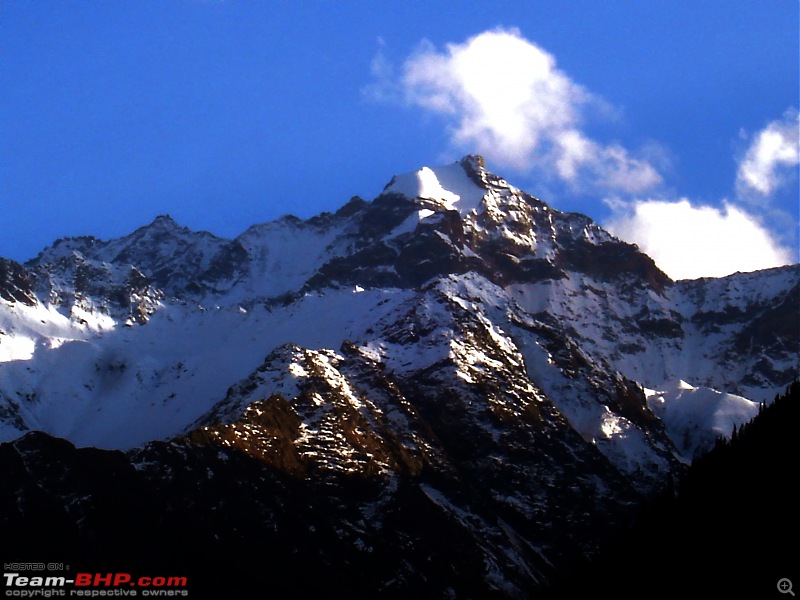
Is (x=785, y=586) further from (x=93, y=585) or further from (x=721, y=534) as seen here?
(x=93, y=585)

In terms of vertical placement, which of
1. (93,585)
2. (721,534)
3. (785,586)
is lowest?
(785,586)

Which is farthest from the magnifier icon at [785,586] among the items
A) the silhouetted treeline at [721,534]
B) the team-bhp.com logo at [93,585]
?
the team-bhp.com logo at [93,585]

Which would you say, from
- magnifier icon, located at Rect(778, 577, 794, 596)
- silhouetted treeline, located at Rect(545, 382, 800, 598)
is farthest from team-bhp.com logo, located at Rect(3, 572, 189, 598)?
magnifier icon, located at Rect(778, 577, 794, 596)

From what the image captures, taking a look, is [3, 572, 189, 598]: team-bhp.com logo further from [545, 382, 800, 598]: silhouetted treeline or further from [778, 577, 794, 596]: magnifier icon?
[778, 577, 794, 596]: magnifier icon

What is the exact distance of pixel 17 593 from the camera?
15912 centimetres

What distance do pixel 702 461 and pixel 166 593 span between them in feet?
207

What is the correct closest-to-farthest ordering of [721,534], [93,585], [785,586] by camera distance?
[785,586] < [721,534] < [93,585]

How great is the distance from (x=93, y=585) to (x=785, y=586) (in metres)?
91.9

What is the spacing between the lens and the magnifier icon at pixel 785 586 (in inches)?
3900

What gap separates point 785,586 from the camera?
10031cm

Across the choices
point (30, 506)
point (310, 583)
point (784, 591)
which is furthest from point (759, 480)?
point (30, 506)

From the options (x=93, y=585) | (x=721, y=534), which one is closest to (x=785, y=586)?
(x=721, y=534)

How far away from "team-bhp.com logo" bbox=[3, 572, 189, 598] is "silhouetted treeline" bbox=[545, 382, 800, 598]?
52.4 metres

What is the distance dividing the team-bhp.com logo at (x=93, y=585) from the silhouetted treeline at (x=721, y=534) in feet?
172
